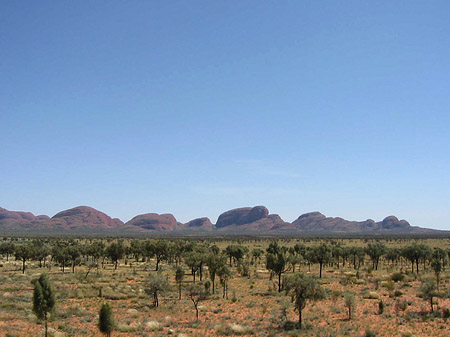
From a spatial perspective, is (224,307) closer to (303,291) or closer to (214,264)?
(214,264)

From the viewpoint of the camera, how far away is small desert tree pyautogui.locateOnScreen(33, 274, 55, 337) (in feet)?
85.3

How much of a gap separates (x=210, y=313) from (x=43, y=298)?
17.7 metres

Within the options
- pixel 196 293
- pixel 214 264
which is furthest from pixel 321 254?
pixel 196 293

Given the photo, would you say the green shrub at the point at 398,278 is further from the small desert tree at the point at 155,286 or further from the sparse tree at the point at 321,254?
the small desert tree at the point at 155,286

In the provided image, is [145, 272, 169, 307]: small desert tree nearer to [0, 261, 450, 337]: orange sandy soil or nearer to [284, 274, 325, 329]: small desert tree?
[0, 261, 450, 337]: orange sandy soil

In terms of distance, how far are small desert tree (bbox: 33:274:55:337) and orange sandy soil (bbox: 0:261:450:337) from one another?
245cm

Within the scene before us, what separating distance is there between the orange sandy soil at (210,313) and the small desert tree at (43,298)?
8.03 feet

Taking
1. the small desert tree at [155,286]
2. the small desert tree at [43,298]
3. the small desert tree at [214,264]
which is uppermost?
the small desert tree at [43,298]

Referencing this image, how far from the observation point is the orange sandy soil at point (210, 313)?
30.1m

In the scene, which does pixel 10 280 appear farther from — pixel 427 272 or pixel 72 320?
pixel 427 272

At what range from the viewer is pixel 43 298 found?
86.0 feet

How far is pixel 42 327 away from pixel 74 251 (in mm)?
41270

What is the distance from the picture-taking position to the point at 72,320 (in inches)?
1300

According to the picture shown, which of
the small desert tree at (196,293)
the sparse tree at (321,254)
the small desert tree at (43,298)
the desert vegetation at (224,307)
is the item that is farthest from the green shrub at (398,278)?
the small desert tree at (43,298)
